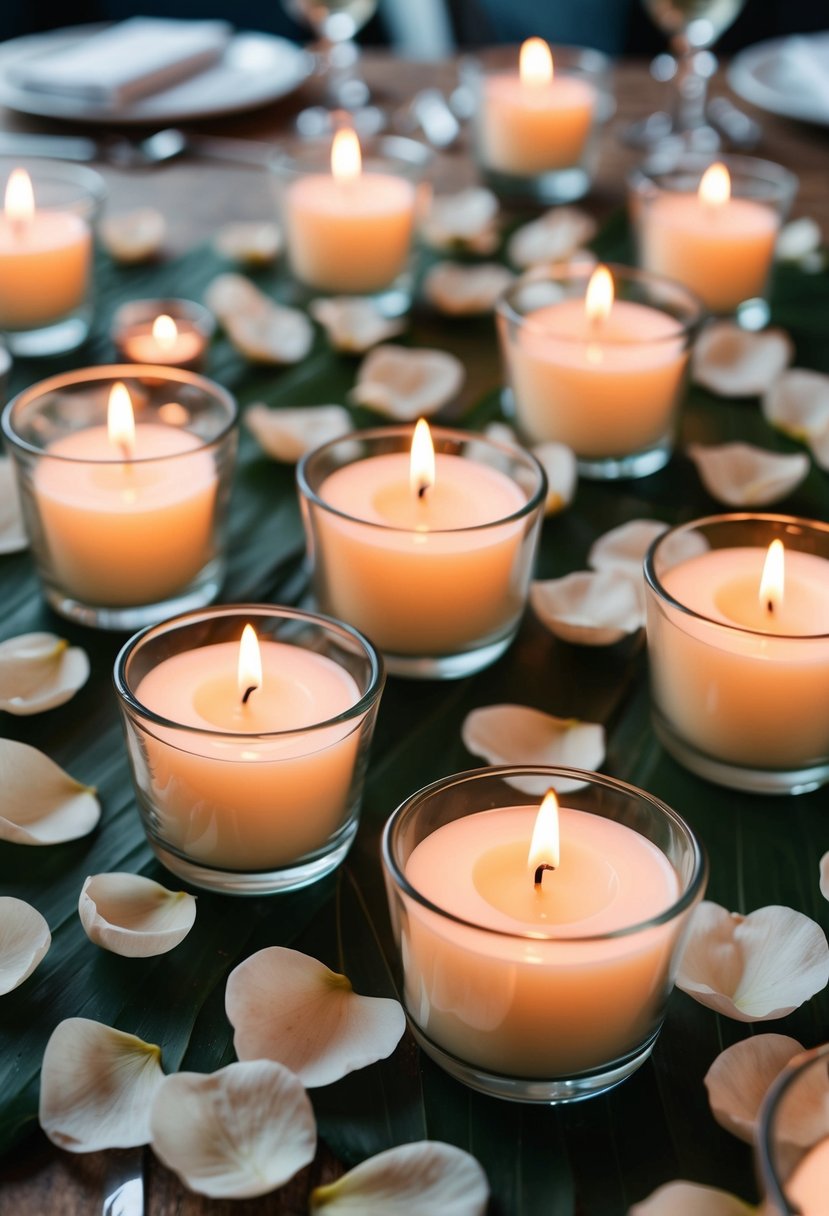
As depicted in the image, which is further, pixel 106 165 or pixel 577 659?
pixel 106 165

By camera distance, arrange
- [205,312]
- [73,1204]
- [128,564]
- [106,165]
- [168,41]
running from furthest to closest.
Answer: [168,41] < [106,165] < [205,312] < [128,564] < [73,1204]

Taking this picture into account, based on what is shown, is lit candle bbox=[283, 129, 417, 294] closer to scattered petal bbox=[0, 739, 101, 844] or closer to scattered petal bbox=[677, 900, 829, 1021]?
scattered petal bbox=[0, 739, 101, 844]

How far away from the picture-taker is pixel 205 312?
1266 millimetres

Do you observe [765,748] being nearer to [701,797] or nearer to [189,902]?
[701,797]

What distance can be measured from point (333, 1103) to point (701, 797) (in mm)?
299

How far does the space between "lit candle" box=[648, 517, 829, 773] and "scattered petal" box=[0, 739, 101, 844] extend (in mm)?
331

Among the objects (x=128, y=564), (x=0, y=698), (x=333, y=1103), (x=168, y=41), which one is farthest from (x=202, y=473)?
(x=168, y=41)

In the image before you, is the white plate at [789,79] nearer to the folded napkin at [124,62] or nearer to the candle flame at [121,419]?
the folded napkin at [124,62]

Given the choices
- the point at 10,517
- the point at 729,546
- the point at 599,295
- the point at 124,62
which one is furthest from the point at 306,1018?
the point at 124,62

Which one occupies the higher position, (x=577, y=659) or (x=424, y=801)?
(x=424, y=801)

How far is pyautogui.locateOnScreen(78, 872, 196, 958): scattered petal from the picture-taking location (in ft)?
2.05

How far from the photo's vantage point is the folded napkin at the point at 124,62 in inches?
65.2

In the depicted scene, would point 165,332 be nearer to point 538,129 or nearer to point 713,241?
point 713,241

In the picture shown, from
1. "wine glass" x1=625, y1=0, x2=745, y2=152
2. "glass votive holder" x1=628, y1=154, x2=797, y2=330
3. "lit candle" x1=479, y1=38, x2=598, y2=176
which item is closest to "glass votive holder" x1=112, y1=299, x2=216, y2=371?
"glass votive holder" x1=628, y1=154, x2=797, y2=330
